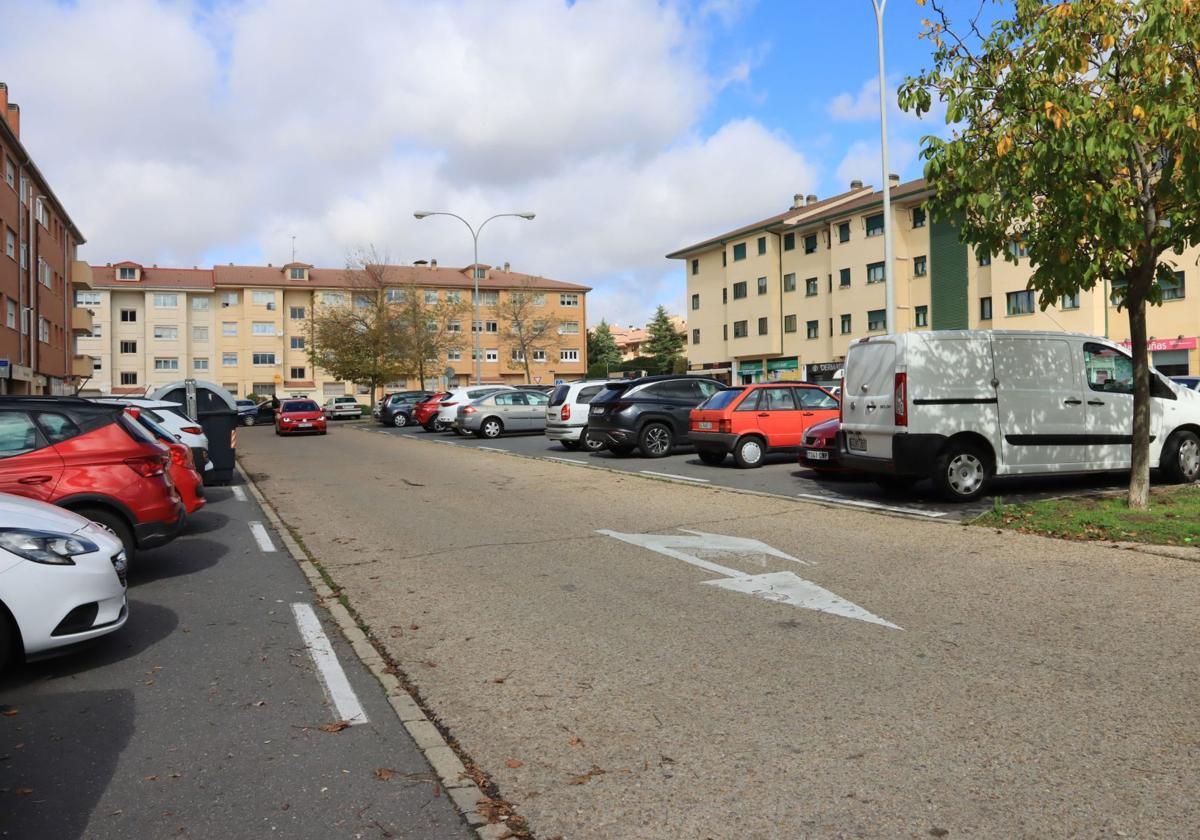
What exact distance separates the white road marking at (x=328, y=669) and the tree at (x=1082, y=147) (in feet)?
23.4

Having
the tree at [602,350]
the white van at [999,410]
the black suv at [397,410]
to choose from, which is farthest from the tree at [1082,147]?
the tree at [602,350]

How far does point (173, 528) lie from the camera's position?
7.45 meters

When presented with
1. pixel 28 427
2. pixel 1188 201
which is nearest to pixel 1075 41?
pixel 1188 201

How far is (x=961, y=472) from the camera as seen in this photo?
1081cm

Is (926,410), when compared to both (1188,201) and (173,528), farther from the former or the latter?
(173,528)

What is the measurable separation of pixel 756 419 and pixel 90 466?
11424mm

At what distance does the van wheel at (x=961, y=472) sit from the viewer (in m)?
10.7

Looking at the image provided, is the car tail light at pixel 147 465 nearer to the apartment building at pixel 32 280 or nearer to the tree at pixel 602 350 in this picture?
the apartment building at pixel 32 280

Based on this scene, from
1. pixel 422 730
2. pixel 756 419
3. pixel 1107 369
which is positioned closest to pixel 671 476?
pixel 756 419

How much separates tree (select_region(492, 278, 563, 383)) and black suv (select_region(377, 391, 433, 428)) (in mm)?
26672

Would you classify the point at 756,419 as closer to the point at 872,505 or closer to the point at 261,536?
the point at 872,505

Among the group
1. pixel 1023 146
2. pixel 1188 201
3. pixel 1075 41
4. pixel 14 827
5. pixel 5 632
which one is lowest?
pixel 14 827

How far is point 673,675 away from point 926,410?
6.95 m

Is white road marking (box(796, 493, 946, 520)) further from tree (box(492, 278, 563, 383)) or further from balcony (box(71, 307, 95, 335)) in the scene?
tree (box(492, 278, 563, 383))
